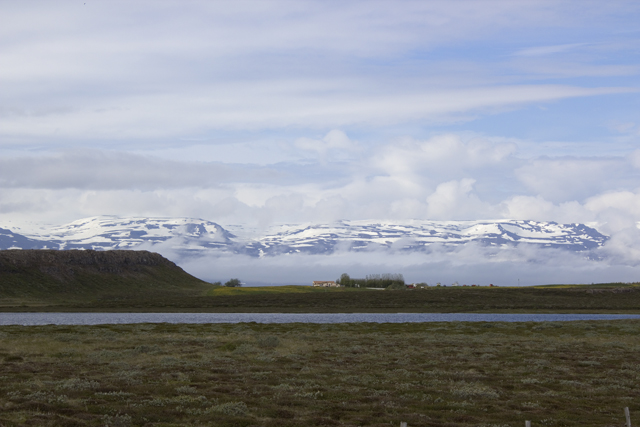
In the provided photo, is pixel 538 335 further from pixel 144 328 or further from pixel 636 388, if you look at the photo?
pixel 144 328

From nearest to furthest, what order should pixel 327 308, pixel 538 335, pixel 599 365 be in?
pixel 599 365 → pixel 538 335 → pixel 327 308

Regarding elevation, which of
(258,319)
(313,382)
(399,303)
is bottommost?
(258,319)

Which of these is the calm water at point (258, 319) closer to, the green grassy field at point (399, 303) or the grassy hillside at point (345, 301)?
the green grassy field at point (399, 303)

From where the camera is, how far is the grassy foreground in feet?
77.2

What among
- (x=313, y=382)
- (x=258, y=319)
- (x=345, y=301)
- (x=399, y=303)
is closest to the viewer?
(x=313, y=382)

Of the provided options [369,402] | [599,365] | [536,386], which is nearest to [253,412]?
[369,402]

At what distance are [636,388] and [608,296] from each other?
13728 centimetres

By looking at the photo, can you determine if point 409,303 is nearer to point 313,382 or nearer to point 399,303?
point 399,303

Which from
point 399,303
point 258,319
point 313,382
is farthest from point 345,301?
point 313,382

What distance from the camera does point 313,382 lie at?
104 ft

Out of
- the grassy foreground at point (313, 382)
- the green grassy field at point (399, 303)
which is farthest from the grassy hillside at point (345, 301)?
the grassy foreground at point (313, 382)

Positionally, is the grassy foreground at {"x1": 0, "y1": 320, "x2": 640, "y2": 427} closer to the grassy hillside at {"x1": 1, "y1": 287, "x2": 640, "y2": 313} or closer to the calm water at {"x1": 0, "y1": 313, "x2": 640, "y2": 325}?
the calm water at {"x1": 0, "y1": 313, "x2": 640, "y2": 325}

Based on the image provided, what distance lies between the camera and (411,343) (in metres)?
54.6

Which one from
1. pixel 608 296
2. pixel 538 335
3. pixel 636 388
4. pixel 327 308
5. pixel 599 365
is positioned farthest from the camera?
pixel 608 296
